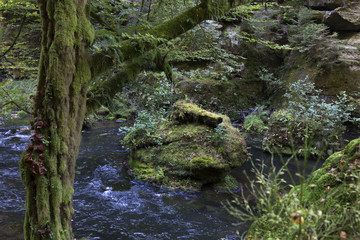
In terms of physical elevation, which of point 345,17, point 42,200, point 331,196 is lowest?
point 42,200

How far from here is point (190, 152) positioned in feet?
22.5

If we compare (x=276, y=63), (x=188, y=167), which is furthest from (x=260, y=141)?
(x=276, y=63)

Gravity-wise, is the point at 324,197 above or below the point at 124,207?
above

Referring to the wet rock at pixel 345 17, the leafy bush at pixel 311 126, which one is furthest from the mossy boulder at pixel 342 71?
the leafy bush at pixel 311 126

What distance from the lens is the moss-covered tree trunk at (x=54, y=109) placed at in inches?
91.0

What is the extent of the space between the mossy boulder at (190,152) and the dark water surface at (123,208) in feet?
1.34

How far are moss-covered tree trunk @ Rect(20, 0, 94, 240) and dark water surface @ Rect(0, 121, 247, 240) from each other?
229 centimetres

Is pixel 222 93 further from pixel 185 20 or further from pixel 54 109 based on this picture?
pixel 54 109

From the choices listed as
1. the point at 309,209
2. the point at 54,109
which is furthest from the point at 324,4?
the point at 54,109

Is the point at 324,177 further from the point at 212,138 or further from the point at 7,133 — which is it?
the point at 7,133

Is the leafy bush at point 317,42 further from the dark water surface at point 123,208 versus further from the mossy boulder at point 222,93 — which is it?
the dark water surface at point 123,208

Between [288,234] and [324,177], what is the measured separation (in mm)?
1122

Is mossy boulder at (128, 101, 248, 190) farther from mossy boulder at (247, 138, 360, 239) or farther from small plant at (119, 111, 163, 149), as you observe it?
mossy boulder at (247, 138, 360, 239)

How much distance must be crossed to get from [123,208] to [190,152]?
8.12 ft
